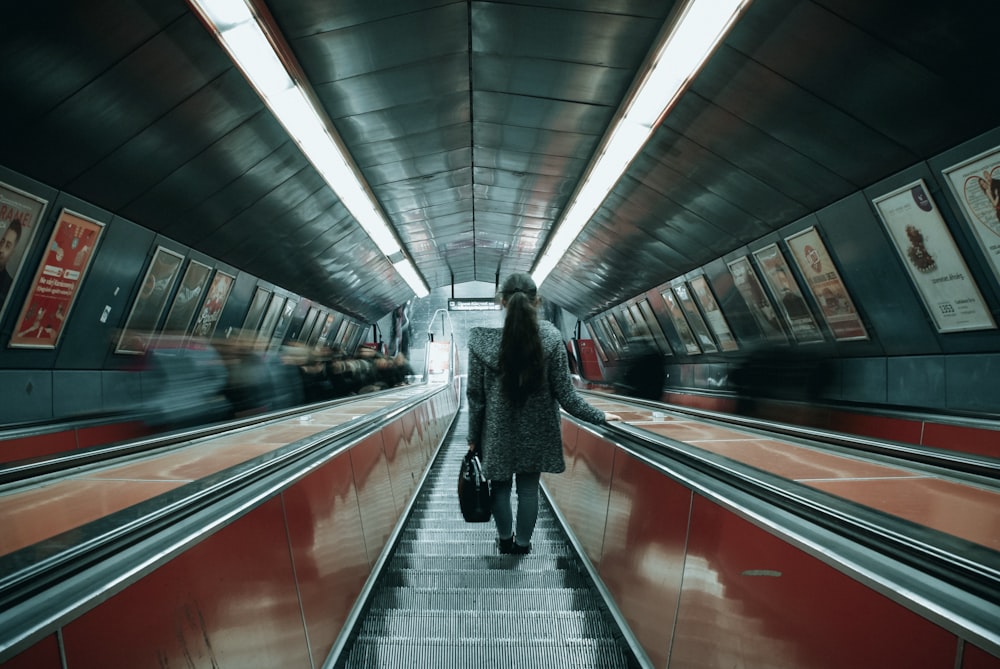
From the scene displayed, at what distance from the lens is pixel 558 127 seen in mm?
7625

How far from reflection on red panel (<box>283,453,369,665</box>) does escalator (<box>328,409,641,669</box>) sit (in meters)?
0.17

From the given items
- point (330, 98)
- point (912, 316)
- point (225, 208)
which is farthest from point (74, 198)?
point (912, 316)

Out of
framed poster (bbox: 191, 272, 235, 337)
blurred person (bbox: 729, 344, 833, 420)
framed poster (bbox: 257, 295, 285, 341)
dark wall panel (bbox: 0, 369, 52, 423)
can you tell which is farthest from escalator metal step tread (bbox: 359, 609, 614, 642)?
framed poster (bbox: 257, 295, 285, 341)

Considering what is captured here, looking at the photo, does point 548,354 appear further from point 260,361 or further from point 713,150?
point 713,150

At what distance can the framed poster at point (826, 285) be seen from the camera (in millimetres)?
7410

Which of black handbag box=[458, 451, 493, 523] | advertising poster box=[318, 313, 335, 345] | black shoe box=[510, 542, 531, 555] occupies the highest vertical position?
advertising poster box=[318, 313, 335, 345]

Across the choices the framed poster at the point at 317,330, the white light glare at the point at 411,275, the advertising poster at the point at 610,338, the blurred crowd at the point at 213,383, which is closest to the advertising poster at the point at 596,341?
the advertising poster at the point at 610,338

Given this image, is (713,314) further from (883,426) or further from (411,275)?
(411,275)

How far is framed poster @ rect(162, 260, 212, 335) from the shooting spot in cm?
886

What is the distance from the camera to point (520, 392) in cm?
313

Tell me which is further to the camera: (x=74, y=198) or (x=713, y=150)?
(x=713, y=150)

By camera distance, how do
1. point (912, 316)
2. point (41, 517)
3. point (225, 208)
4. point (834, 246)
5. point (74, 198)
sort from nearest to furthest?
1. point (41, 517)
2. point (74, 198)
3. point (912, 316)
4. point (834, 246)
5. point (225, 208)

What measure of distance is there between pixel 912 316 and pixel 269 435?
6755 millimetres

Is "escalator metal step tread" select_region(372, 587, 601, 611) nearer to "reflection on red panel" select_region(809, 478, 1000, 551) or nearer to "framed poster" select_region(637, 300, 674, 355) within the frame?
"reflection on red panel" select_region(809, 478, 1000, 551)
